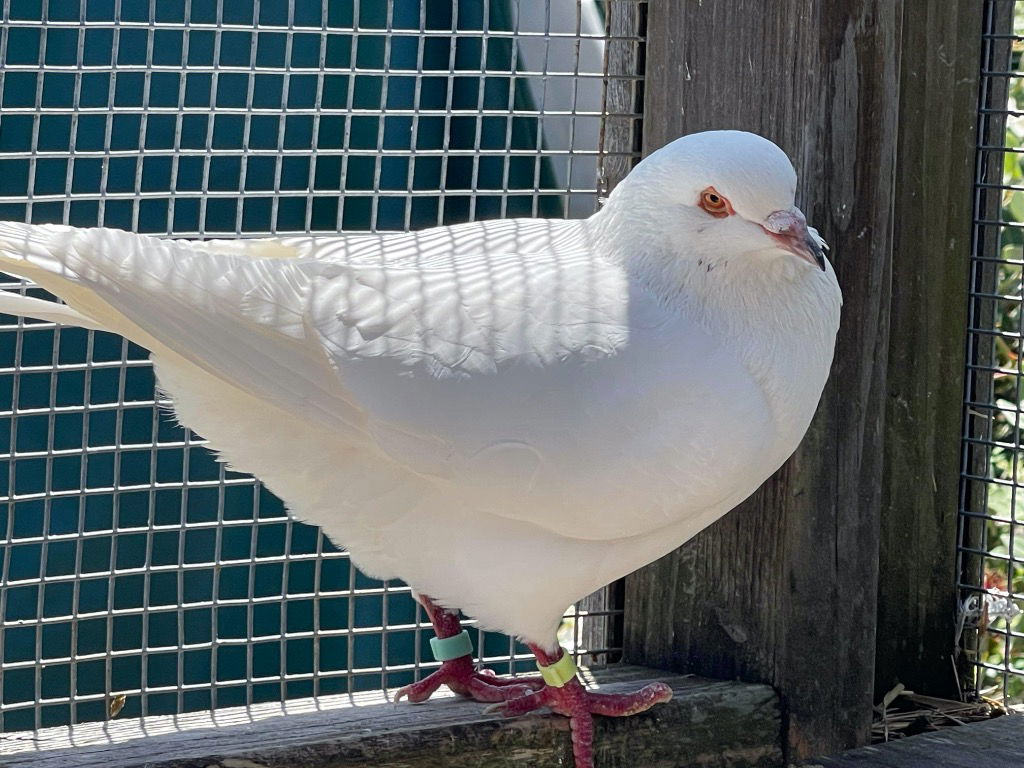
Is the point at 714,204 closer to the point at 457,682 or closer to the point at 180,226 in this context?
the point at 457,682

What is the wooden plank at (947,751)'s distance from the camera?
8.09 ft

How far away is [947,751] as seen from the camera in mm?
2512

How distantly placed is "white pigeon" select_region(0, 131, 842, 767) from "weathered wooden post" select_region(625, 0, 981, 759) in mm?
268

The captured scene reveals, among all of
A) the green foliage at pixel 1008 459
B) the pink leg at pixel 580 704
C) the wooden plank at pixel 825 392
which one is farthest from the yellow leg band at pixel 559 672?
the green foliage at pixel 1008 459

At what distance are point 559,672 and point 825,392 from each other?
26.6 inches

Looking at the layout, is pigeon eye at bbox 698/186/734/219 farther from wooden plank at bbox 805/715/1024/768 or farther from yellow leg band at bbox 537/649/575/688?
wooden plank at bbox 805/715/1024/768

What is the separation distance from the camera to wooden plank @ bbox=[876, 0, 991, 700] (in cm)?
266

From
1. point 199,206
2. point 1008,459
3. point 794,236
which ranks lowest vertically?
point 1008,459

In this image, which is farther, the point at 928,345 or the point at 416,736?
the point at 928,345

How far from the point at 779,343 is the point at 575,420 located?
357 mm

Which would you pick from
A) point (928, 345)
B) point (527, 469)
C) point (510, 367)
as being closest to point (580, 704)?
point (527, 469)

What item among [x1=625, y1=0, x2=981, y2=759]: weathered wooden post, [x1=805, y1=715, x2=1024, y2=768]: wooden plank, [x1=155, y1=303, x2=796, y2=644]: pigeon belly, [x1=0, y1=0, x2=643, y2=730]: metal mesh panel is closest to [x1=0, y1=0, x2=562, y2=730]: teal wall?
[x1=0, y1=0, x2=643, y2=730]: metal mesh panel

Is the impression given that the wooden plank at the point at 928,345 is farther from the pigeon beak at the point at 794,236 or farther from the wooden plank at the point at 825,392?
the pigeon beak at the point at 794,236

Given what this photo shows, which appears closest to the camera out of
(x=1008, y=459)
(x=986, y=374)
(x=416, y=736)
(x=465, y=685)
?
(x=416, y=736)
